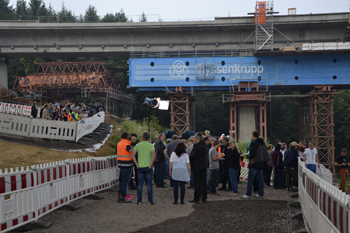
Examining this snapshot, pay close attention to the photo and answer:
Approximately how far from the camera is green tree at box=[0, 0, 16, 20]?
99.8 meters

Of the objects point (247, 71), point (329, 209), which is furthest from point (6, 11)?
point (329, 209)

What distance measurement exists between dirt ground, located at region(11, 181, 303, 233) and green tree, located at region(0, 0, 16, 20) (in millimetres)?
97715

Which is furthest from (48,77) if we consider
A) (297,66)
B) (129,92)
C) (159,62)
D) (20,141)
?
(20,141)

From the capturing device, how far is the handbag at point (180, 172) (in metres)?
12.0

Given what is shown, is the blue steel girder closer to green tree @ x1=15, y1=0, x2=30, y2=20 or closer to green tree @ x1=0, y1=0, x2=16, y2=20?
green tree @ x1=0, y1=0, x2=16, y2=20

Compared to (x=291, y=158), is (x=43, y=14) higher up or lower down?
higher up

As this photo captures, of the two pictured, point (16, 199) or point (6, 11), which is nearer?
point (16, 199)

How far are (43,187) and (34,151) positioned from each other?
1307 cm

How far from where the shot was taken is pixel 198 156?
1266 centimetres

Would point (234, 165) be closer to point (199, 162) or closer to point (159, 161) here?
point (199, 162)

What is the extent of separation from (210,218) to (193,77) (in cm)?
4003

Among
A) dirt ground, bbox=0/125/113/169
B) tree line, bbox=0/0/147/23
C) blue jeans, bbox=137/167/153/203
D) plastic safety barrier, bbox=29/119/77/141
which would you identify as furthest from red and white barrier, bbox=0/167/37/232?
tree line, bbox=0/0/147/23

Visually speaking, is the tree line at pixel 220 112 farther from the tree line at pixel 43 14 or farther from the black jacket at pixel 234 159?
the black jacket at pixel 234 159

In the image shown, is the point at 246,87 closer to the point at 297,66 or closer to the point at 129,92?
the point at 297,66
